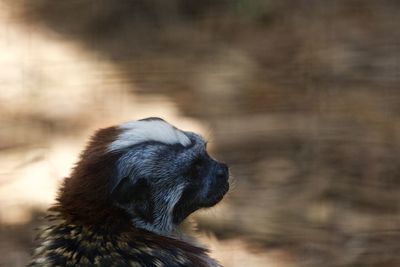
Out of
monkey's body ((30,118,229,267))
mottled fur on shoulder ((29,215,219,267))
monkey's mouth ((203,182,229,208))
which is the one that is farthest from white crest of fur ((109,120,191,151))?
mottled fur on shoulder ((29,215,219,267))

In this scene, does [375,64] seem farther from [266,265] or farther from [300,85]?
[266,265]

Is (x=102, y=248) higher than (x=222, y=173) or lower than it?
lower

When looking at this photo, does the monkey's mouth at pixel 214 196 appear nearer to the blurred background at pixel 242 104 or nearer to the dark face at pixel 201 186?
the dark face at pixel 201 186

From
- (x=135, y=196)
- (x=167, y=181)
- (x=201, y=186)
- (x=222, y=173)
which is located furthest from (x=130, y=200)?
(x=222, y=173)

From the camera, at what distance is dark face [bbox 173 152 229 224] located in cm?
482

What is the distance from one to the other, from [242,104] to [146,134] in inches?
87.2

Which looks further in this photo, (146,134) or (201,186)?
(201,186)

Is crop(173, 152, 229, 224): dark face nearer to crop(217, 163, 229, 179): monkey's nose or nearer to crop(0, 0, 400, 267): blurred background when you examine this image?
crop(217, 163, 229, 179): monkey's nose

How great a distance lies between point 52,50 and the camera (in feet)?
22.5

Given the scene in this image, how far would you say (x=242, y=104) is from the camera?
6.84 metres

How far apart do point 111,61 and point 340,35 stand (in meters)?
1.42

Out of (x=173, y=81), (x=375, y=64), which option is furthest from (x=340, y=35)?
(x=173, y=81)

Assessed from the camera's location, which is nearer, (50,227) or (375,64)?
(50,227)

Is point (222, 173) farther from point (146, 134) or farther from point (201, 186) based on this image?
point (146, 134)
